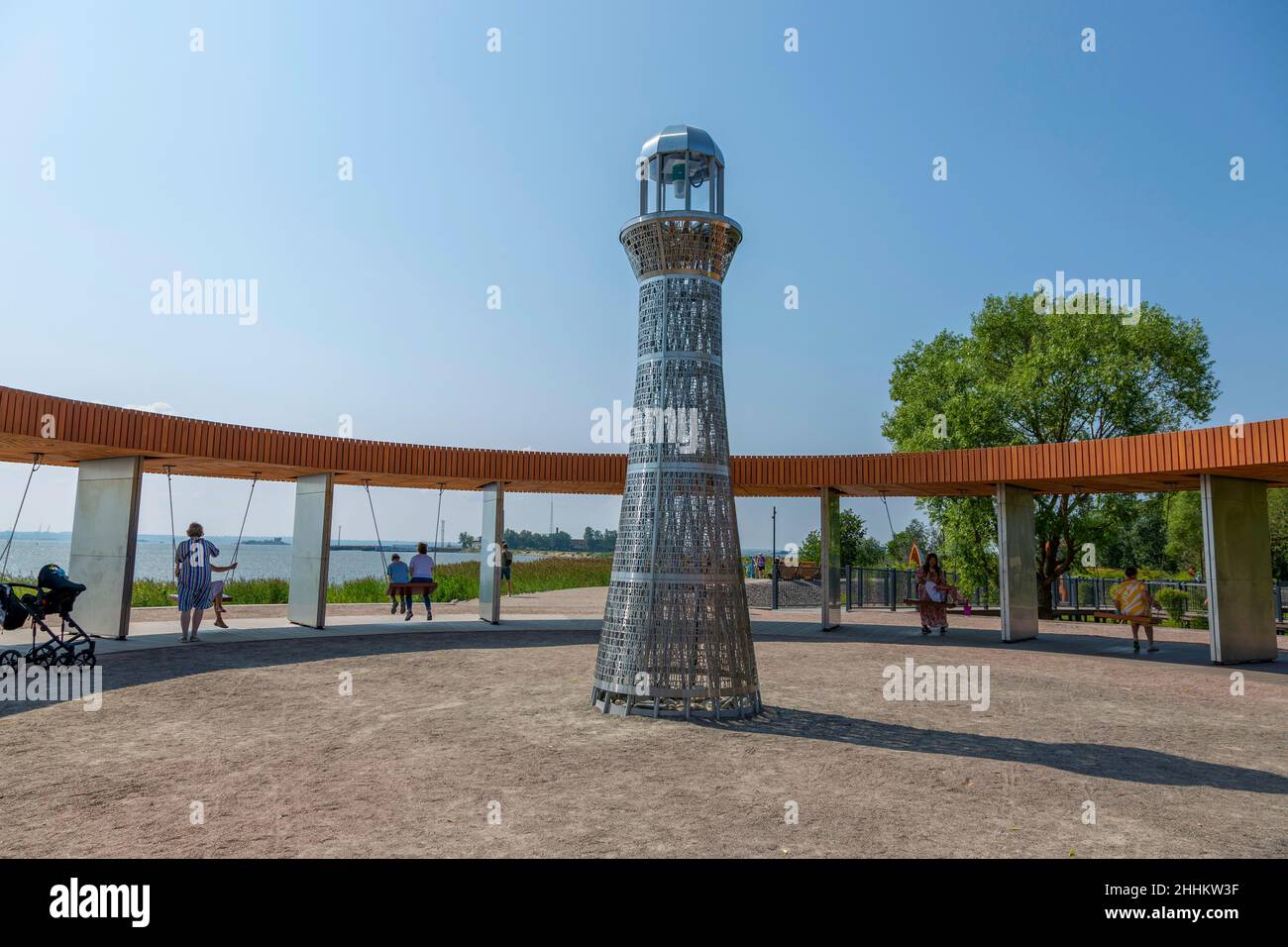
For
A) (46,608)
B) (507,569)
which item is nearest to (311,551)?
(46,608)

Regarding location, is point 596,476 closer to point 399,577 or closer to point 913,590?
point 399,577

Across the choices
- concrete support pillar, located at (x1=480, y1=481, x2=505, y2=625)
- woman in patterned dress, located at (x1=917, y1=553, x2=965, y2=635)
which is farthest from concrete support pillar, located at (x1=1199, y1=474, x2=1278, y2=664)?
concrete support pillar, located at (x1=480, y1=481, x2=505, y2=625)

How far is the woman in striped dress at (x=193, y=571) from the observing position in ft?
41.4

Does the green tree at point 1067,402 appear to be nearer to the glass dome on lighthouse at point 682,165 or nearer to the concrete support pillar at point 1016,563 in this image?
the concrete support pillar at point 1016,563

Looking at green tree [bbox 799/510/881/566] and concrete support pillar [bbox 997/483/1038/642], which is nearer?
concrete support pillar [bbox 997/483/1038/642]

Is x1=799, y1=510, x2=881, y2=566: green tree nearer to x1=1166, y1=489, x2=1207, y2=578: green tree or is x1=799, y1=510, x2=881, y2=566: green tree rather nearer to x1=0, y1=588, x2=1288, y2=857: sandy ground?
x1=1166, y1=489, x2=1207, y2=578: green tree

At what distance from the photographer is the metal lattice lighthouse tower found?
26.7 ft

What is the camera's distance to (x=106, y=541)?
13.3m

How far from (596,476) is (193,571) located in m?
8.13

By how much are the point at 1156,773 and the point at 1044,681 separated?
16.7 ft

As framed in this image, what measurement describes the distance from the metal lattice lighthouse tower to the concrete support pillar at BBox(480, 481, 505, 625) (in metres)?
9.45

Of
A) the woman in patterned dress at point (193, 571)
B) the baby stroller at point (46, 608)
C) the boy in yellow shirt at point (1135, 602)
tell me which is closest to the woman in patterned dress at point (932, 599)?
the boy in yellow shirt at point (1135, 602)

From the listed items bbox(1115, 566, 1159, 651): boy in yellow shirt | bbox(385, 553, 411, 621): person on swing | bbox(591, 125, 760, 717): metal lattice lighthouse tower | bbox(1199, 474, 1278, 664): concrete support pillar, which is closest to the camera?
bbox(591, 125, 760, 717): metal lattice lighthouse tower

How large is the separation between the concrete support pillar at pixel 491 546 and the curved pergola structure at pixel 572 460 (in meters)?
0.40
